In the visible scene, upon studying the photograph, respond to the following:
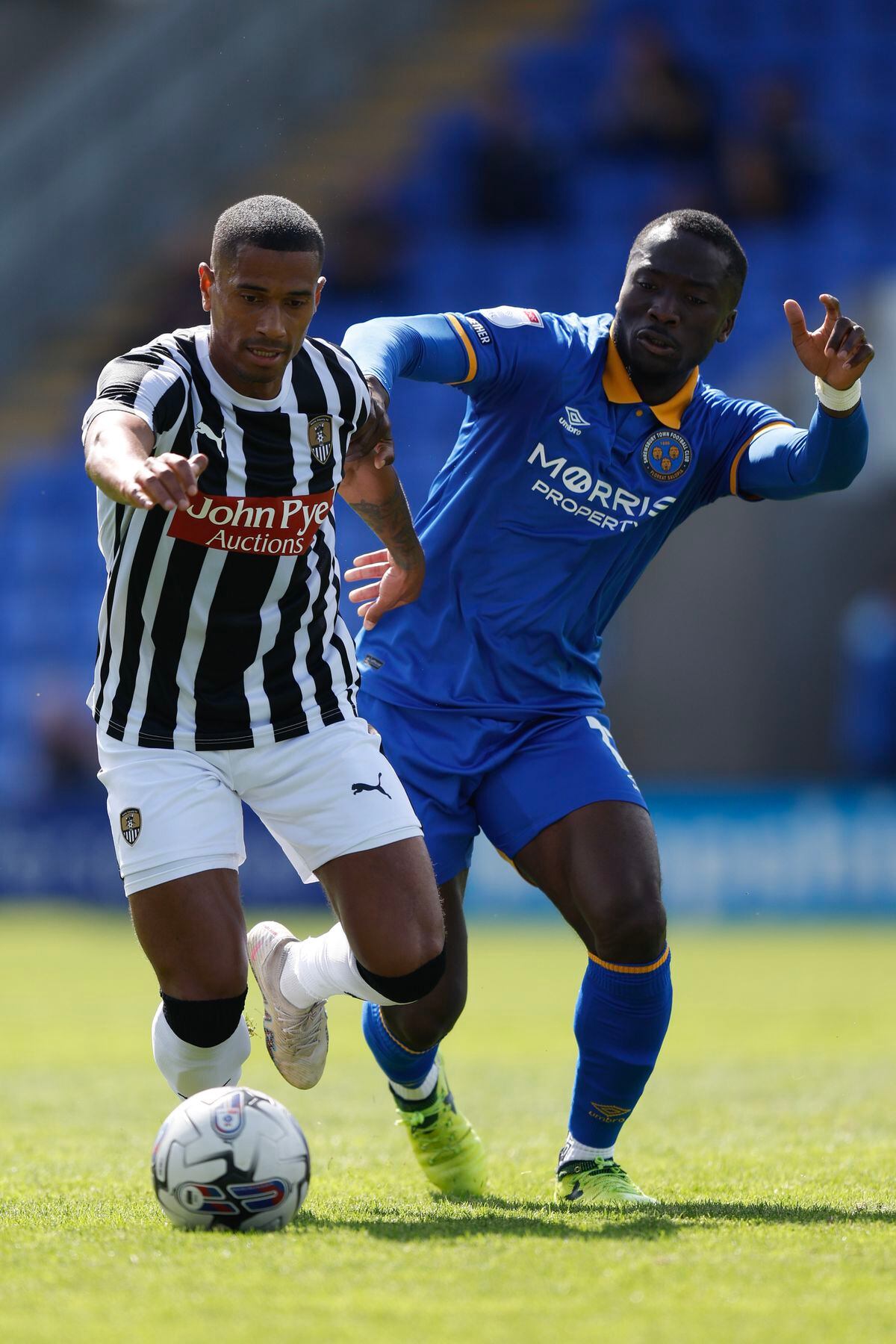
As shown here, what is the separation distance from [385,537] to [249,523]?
662mm

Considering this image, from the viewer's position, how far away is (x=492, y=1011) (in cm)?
988

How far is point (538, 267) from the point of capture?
17.0m

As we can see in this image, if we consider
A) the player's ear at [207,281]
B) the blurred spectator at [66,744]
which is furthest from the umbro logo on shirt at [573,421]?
the blurred spectator at [66,744]

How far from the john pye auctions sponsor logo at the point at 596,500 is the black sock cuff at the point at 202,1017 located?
1684 mm

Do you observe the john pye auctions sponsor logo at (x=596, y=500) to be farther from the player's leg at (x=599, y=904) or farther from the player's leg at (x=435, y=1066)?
the player's leg at (x=435, y=1066)

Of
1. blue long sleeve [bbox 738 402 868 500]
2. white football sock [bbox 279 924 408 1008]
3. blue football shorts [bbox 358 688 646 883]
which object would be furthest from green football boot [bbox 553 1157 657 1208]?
blue long sleeve [bbox 738 402 868 500]

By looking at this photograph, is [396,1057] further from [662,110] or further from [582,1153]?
[662,110]

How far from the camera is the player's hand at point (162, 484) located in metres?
3.63

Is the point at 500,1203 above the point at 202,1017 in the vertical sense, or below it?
below

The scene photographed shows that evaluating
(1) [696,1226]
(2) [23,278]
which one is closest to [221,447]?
(1) [696,1226]

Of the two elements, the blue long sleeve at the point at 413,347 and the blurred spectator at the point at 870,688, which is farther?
the blurred spectator at the point at 870,688

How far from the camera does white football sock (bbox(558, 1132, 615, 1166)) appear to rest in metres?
4.82

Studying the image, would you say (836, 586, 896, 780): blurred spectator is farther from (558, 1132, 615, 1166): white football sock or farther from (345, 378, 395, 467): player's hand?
(345, 378, 395, 467): player's hand

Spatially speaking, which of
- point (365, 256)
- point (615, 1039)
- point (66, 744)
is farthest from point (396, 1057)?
point (365, 256)
